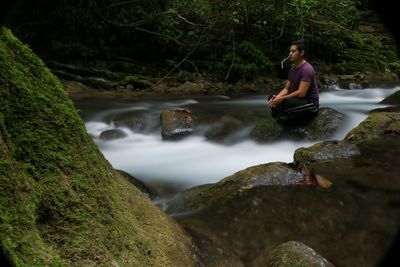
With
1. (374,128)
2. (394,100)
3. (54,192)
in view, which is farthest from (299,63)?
(54,192)

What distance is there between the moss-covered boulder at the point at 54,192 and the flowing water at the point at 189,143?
3975mm

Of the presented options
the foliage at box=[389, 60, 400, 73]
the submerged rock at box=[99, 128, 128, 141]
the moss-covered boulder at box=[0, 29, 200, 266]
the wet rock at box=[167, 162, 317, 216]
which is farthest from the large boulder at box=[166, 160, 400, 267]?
the foliage at box=[389, 60, 400, 73]

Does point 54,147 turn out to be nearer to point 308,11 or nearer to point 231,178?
point 231,178

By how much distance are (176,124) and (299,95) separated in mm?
3181

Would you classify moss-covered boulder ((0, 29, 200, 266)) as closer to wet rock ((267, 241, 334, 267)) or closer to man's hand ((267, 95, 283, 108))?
wet rock ((267, 241, 334, 267))

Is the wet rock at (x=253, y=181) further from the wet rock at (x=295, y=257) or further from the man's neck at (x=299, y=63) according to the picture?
the man's neck at (x=299, y=63)

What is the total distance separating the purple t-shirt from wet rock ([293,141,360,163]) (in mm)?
1312

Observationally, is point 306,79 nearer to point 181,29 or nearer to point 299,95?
point 299,95

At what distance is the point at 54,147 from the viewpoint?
2.93 m

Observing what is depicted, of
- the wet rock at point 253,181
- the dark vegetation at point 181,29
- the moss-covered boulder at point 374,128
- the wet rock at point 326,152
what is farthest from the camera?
the dark vegetation at point 181,29

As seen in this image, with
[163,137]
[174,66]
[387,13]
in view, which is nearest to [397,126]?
[163,137]

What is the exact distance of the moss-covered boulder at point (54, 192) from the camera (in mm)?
2398

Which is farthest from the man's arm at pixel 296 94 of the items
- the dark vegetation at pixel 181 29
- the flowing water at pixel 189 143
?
the dark vegetation at pixel 181 29

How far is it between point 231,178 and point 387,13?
4.63 metres
